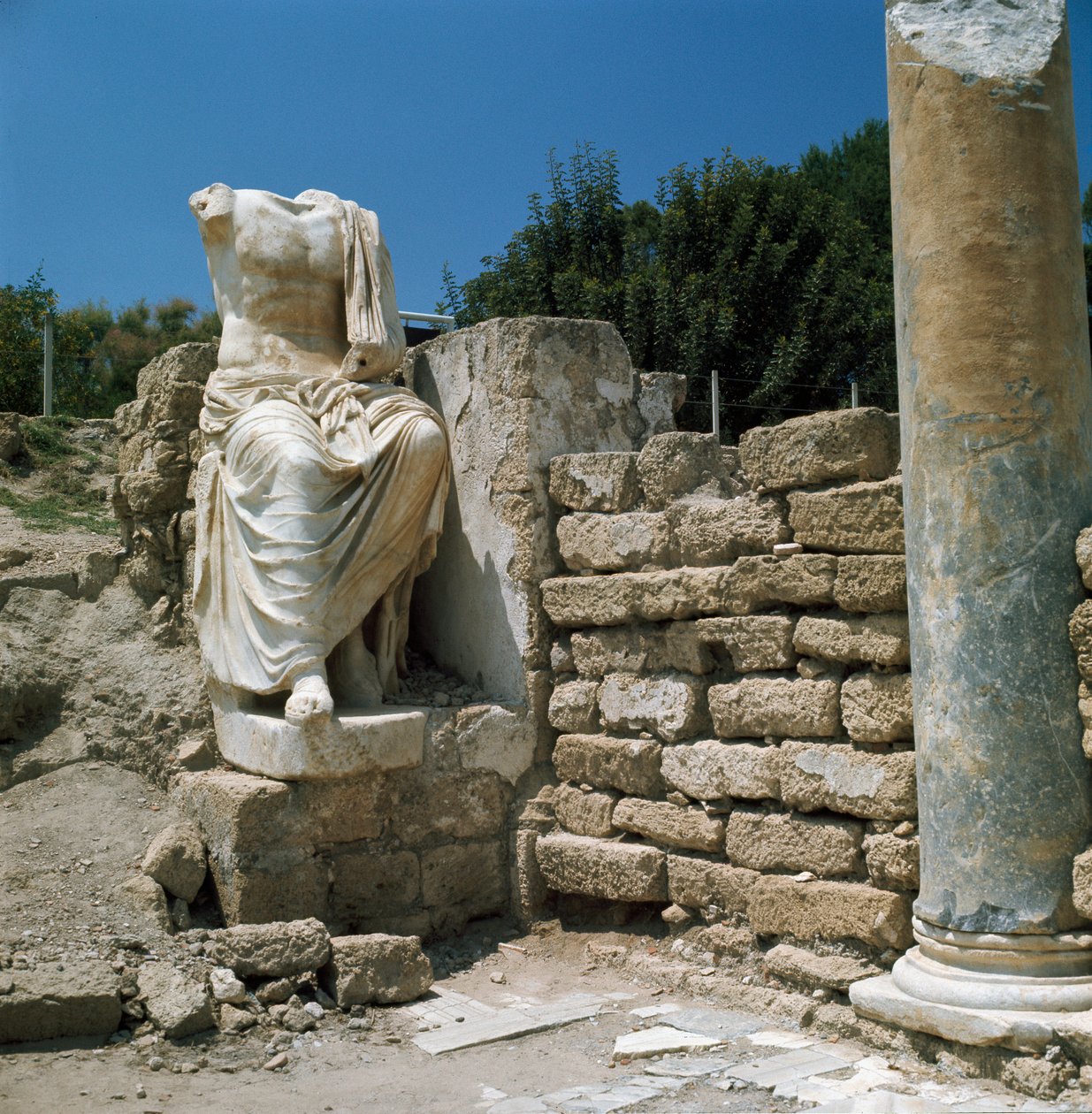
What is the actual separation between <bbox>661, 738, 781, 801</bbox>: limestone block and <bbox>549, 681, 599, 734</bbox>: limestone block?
43 centimetres

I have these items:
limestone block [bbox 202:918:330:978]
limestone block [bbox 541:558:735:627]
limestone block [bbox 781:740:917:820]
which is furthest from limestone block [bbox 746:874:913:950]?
limestone block [bbox 202:918:330:978]

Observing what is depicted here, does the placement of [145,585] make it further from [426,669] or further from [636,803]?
[636,803]

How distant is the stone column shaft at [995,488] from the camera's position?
136 inches

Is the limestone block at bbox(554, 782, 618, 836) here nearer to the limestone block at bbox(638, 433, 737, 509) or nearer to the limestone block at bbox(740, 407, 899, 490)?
the limestone block at bbox(638, 433, 737, 509)

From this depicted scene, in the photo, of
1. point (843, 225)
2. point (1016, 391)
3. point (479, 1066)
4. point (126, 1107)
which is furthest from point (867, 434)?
point (843, 225)

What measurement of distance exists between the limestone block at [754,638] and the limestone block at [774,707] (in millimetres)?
57

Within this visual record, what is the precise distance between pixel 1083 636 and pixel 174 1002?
9.16 feet

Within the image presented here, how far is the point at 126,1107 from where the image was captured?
3.43m

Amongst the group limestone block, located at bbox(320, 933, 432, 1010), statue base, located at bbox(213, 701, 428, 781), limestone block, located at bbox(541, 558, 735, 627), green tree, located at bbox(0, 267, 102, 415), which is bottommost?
limestone block, located at bbox(320, 933, 432, 1010)

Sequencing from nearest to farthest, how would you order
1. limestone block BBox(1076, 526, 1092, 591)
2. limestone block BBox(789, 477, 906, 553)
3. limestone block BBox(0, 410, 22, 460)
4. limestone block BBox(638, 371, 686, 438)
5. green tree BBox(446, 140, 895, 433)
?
limestone block BBox(1076, 526, 1092, 591), limestone block BBox(789, 477, 906, 553), limestone block BBox(638, 371, 686, 438), limestone block BBox(0, 410, 22, 460), green tree BBox(446, 140, 895, 433)

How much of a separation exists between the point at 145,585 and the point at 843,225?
1244 centimetres

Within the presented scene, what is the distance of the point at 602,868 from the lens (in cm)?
485

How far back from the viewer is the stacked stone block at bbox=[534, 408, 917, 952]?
3969 mm

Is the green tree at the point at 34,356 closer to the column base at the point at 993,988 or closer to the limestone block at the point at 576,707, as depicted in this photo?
the limestone block at the point at 576,707
